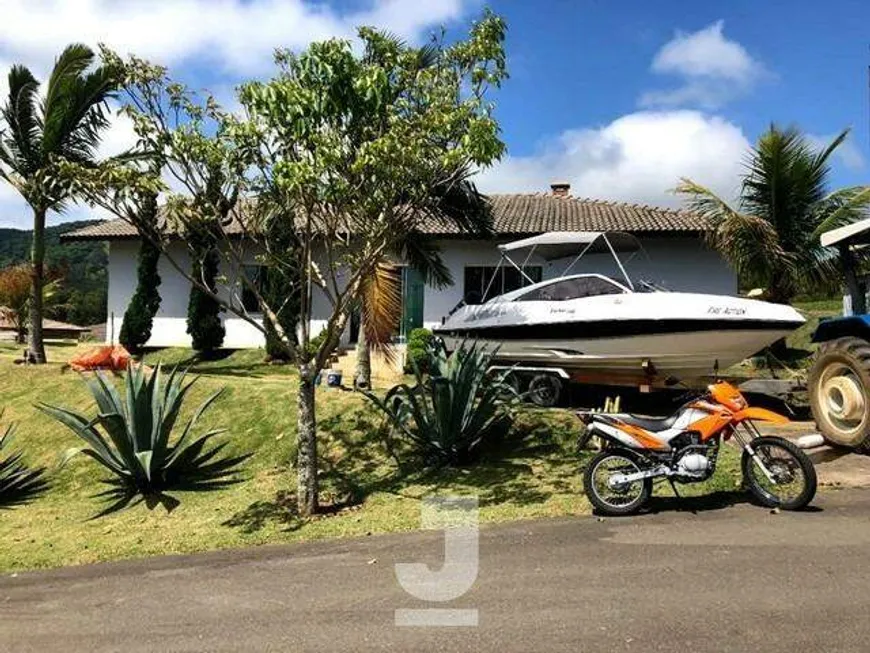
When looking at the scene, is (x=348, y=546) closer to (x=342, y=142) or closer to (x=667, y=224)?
(x=342, y=142)

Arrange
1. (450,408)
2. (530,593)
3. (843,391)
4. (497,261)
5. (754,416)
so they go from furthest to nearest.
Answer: (497,261) < (450,408) < (843,391) < (754,416) < (530,593)

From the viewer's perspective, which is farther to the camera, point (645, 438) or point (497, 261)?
point (497, 261)

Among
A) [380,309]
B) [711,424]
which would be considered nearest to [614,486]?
[711,424]

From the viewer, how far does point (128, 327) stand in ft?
67.2

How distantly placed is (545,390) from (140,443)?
572 centimetres


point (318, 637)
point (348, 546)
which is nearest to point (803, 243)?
point (348, 546)

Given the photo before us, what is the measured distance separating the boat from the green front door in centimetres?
674

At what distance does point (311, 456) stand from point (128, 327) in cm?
1482

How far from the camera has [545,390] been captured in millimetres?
11273

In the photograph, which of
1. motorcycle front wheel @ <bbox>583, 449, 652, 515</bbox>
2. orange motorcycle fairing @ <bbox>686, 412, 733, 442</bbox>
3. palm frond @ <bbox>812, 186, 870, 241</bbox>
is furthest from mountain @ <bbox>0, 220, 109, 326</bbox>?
palm frond @ <bbox>812, 186, 870, 241</bbox>

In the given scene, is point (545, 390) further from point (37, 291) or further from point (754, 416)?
point (37, 291)

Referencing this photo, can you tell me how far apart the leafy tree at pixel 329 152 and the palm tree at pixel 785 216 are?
823 centimetres

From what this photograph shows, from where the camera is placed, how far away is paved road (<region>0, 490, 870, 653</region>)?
13.6ft

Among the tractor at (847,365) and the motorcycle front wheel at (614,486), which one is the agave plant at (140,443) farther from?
the tractor at (847,365)
